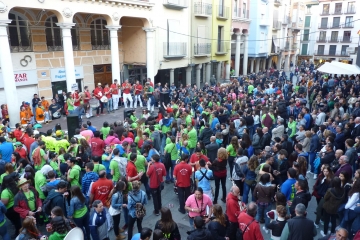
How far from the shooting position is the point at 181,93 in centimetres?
1688

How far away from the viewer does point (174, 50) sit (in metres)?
21.8

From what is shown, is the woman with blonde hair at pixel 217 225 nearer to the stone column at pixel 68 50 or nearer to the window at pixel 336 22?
the stone column at pixel 68 50

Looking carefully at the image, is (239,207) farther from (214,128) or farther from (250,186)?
(214,128)

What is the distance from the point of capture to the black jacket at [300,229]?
449 cm

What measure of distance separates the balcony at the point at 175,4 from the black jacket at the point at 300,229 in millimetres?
18112

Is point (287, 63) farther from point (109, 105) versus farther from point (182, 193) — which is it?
point (182, 193)

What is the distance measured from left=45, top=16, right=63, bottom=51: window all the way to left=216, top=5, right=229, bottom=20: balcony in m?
14.6

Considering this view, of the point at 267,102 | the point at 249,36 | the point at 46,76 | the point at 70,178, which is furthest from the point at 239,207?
the point at 249,36

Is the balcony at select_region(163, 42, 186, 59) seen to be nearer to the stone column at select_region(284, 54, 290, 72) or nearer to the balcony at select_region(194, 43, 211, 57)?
the balcony at select_region(194, 43, 211, 57)

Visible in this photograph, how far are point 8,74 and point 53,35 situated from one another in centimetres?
484

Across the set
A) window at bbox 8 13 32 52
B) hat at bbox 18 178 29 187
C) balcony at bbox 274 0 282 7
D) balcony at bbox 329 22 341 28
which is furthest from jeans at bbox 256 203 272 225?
balcony at bbox 329 22 341 28

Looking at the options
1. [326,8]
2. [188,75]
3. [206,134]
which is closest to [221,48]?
[188,75]

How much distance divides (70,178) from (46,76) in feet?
39.3

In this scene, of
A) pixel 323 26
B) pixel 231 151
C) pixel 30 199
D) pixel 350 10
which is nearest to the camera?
pixel 30 199
